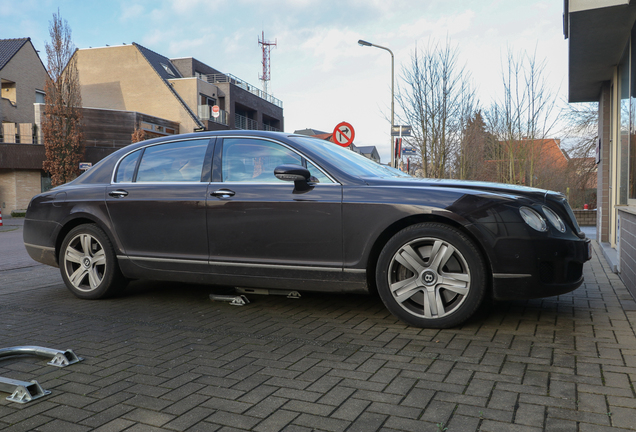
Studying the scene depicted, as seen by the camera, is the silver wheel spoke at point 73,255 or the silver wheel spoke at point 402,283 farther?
the silver wheel spoke at point 73,255

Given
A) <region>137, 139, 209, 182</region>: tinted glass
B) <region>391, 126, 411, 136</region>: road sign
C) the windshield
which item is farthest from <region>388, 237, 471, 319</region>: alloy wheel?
<region>391, 126, 411, 136</region>: road sign

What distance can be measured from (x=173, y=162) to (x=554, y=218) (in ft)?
11.2

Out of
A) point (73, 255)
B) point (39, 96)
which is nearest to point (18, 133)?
point (39, 96)

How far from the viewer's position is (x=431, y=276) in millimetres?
3936

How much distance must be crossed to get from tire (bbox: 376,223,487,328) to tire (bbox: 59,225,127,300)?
109 inches

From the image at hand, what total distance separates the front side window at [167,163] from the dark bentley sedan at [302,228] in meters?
0.01

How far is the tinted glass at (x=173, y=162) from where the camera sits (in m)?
4.95

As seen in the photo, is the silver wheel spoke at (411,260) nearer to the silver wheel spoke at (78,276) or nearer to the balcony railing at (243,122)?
the silver wheel spoke at (78,276)

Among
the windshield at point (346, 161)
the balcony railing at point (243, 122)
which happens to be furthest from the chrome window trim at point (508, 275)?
the balcony railing at point (243, 122)

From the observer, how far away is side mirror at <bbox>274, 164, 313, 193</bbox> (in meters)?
4.28

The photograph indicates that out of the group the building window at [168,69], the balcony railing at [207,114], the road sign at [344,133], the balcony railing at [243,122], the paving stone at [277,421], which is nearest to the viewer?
the paving stone at [277,421]

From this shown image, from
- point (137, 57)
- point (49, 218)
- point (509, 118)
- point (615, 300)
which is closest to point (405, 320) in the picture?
point (615, 300)

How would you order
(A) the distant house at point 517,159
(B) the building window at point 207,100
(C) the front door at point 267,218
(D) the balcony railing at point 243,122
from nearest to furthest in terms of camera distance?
(C) the front door at point 267,218
(A) the distant house at point 517,159
(B) the building window at point 207,100
(D) the balcony railing at point 243,122

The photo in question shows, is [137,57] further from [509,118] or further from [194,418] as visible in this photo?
[194,418]
